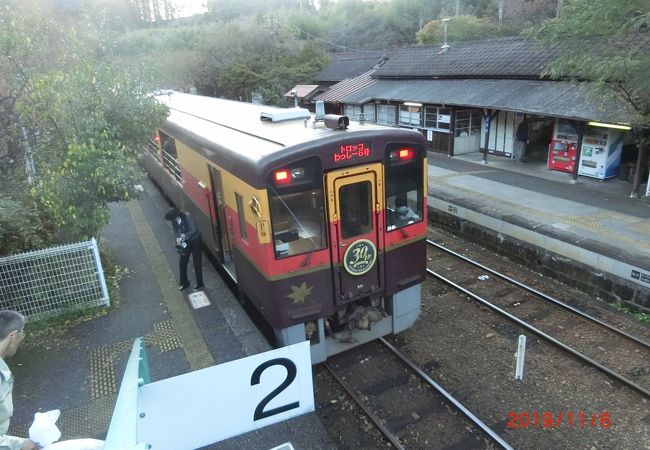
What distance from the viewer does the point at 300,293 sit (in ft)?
18.0

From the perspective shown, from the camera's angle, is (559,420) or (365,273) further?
(365,273)

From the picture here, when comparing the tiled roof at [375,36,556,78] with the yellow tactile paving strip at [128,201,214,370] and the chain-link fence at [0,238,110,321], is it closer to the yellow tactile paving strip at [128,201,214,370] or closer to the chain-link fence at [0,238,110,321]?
the yellow tactile paving strip at [128,201,214,370]

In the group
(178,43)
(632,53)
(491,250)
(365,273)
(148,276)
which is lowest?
(491,250)

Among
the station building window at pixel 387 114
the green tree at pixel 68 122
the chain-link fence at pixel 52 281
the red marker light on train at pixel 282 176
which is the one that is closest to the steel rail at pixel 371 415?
the red marker light on train at pixel 282 176

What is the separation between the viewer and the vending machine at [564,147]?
46.3 feet

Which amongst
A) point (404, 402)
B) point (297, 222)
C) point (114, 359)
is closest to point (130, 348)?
point (114, 359)

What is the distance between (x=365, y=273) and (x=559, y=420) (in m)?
2.73

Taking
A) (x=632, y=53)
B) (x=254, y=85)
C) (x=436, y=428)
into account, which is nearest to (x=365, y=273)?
(x=436, y=428)

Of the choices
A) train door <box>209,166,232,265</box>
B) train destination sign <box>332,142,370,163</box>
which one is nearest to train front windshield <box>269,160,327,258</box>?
train destination sign <box>332,142,370,163</box>

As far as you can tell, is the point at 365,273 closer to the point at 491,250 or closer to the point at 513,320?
the point at 513,320

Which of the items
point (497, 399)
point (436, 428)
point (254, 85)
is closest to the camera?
point (436, 428)

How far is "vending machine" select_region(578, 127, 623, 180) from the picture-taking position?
13.0 m

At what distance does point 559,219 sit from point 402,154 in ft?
21.1

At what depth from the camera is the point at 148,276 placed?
8.54 m
